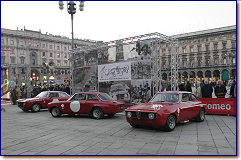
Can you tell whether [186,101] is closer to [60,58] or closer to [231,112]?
[231,112]

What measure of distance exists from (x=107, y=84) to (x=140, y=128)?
745 cm

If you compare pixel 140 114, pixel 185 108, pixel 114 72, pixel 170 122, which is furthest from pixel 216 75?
pixel 140 114

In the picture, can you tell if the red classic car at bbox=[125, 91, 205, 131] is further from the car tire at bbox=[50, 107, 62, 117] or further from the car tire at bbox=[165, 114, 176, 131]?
the car tire at bbox=[50, 107, 62, 117]

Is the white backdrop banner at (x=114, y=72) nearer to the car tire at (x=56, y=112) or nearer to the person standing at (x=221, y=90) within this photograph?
the car tire at (x=56, y=112)

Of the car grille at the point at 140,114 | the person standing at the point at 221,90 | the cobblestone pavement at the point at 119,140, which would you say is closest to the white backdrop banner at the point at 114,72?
the person standing at the point at 221,90

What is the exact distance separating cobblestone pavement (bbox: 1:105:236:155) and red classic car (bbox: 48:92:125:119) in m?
2.01

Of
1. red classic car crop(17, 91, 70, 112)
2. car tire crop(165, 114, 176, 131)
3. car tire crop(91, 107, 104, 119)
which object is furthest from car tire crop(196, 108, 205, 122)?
red classic car crop(17, 91, 70, 112)

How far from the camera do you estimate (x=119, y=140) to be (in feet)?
21.6

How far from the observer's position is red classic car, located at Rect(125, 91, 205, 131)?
24.5 feet

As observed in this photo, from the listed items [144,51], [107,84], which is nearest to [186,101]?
[144,51]

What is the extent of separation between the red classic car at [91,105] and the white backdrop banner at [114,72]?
343 cm

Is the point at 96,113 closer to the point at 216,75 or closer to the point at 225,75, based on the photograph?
the point at 225,75

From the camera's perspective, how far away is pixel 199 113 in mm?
9469

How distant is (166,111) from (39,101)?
9676 mm
